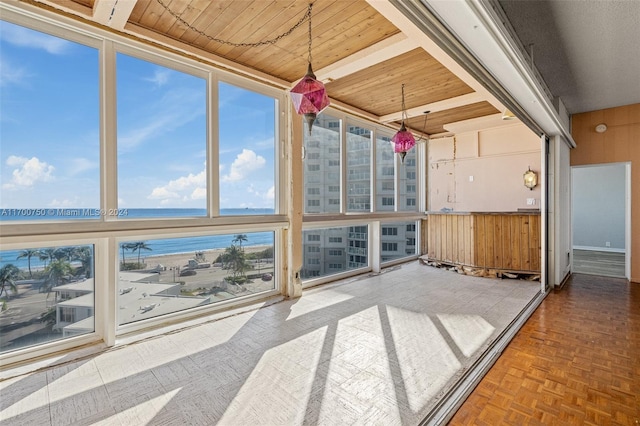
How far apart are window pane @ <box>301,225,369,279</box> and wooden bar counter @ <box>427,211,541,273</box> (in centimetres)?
171

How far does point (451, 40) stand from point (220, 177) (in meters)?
2.85

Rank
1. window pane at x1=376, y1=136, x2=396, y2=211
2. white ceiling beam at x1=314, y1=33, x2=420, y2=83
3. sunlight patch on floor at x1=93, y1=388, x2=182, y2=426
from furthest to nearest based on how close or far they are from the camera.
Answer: window pane at x1=376, y1=136, x2=396, y2=211 → white ceiling beam at x1=314, y1=33, x2=420, y2=83 → sunlight patch on floor at x1=93, y1=388, x2=182, y2=426

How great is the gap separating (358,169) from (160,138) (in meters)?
3.55

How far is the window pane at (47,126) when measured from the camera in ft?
8.43

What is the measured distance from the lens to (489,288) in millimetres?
4930

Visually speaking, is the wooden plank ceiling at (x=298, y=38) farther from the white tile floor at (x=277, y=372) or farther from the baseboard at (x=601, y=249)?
the baseboard at (x=601, y=249)

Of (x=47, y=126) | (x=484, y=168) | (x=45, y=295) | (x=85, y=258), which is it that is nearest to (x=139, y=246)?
(x=85, y=258)

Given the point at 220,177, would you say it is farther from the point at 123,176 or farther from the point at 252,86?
the point at 252,86

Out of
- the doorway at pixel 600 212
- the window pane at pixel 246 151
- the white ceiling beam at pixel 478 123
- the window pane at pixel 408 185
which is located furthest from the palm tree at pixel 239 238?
the doorway at pixel 600 212

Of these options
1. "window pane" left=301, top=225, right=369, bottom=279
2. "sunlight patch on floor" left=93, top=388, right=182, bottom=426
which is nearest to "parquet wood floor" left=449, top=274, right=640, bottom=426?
"sunlight patch on floor" left=93, top=388, right=182, bottom=426

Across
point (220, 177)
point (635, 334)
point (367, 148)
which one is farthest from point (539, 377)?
point (367, 148)

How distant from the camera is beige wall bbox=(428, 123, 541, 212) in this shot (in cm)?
623

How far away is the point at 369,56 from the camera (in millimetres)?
3422

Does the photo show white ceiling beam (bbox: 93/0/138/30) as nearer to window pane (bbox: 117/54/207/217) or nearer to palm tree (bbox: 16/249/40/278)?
window pane (bbox: 117/54/207/217)
